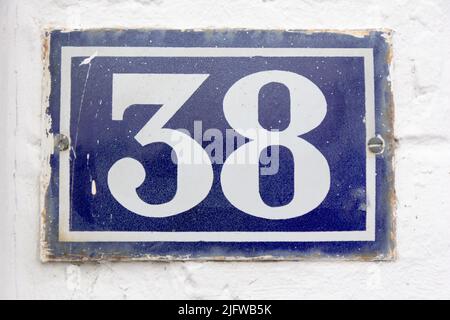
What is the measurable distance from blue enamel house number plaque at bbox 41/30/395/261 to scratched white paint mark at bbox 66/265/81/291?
0.02m

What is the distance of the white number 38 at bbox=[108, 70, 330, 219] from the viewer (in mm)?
825

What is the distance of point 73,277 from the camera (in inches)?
32.6

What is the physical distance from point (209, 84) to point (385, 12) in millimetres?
219

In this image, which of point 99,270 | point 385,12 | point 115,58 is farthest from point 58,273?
point 385,12

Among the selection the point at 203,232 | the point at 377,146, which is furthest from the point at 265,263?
the point at 377,146

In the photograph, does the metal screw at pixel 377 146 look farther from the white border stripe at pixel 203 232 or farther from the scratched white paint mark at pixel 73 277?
the scratched white paint mark at pixel 73 277

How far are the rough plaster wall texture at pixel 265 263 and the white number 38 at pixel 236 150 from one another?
0.06 m

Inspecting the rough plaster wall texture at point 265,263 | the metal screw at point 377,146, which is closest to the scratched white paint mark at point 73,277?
the rough plaster wall texture at point 265,263

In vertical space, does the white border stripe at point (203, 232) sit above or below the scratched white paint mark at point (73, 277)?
above

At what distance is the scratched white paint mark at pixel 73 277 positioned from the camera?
83 cm

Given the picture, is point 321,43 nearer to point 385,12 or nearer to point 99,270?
point 385,12

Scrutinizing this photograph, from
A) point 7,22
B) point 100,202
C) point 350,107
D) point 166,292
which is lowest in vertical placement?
point 166,292

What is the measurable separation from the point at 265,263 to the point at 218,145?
0.14 m

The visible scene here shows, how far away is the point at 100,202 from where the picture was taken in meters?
0.83
